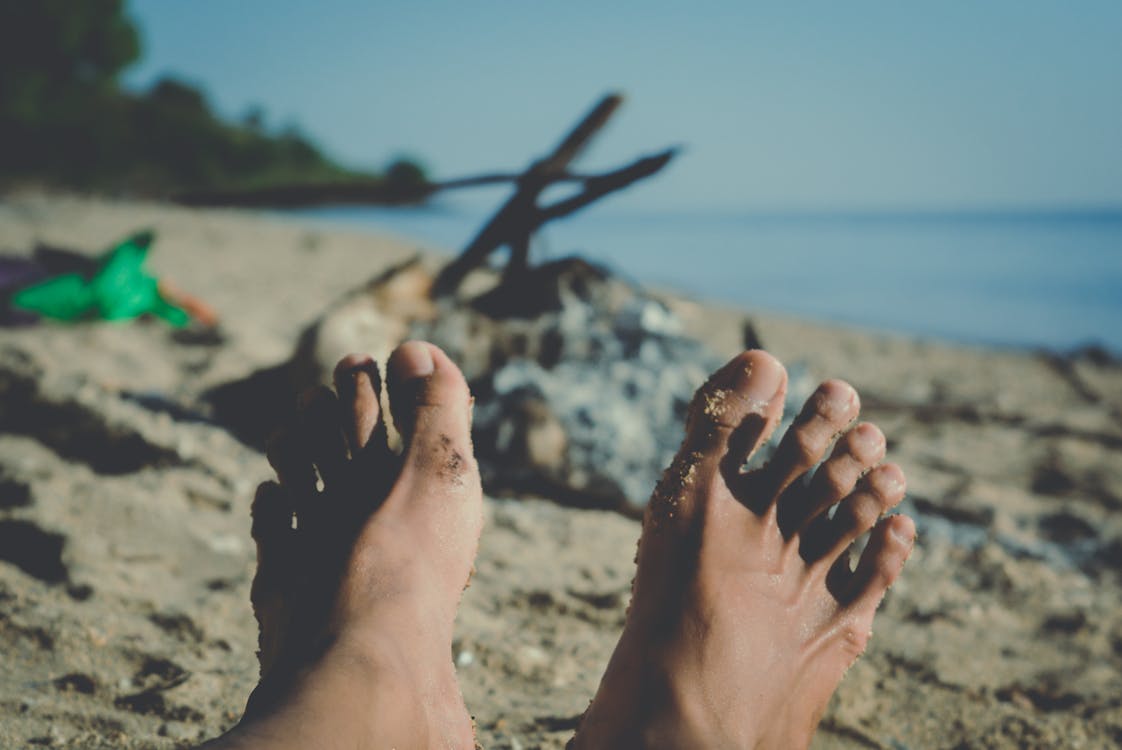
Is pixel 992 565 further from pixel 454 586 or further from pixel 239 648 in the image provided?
pixel 239 648

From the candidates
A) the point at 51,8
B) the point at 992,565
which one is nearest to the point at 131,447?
the point at 992,565

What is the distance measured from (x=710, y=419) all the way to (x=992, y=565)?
43.5 inches

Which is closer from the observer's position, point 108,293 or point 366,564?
point 366,564

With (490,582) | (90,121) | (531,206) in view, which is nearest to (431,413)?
(490,582)

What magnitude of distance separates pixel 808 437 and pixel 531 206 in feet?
3.80

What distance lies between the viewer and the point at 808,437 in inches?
57.6

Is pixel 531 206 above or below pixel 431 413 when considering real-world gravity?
above

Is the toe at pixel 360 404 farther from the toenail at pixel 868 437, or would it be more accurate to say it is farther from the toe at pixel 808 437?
the toenail at pixel 868 437

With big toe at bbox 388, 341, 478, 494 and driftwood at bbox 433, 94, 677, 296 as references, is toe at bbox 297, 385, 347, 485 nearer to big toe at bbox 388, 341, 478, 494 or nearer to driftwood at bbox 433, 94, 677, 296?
big toe at bbox 388, 341, 478, 494

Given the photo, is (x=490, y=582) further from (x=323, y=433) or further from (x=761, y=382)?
(x=761, y=382)

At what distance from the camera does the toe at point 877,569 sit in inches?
57.0

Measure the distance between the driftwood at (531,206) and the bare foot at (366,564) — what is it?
77cm

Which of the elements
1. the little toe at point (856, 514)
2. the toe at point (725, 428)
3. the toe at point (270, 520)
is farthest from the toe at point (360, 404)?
the little toe at point (856, 514)

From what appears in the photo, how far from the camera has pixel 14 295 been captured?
3.05m
